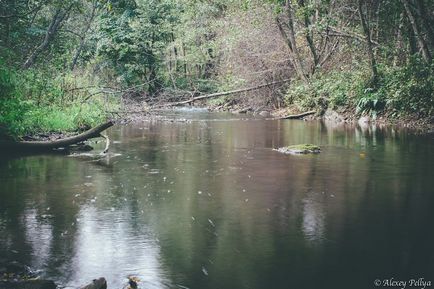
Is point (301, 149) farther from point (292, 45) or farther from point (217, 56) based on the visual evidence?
point (217, 56)

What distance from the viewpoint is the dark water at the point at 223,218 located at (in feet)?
21.1

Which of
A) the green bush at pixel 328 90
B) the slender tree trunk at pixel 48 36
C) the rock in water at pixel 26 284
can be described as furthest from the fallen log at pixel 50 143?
the green bush at pixel 328 90

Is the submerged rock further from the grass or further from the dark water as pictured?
the grass

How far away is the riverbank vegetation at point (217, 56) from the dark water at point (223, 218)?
3.91 meters

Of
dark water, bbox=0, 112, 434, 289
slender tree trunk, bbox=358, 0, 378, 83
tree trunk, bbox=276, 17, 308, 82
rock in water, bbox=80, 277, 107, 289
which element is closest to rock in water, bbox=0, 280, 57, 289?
rock in water, bbox=80, 277, 107, 289

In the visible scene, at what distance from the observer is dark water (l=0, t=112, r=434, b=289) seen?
6438 mm

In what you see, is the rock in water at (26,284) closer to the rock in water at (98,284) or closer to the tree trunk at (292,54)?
the rock in water at (98,284)

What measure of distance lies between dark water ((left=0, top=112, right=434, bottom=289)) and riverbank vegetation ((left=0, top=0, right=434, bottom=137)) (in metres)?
3.91

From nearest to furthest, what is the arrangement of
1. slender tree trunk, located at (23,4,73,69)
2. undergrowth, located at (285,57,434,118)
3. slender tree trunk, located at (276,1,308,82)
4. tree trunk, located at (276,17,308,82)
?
undergrowth, located at (285,57,434,118) → slender tree trunk, located at (23,4,73,69) → slender tree trunk, located at (276,1,308,82) → tree trunk, located at (276,17,308,82)

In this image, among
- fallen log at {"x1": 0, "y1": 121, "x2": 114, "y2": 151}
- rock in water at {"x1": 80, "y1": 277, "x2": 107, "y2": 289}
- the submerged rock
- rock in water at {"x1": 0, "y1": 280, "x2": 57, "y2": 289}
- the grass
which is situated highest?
the grass

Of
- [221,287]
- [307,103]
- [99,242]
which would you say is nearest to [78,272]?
[99,242]

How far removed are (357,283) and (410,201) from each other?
4284 millimetres

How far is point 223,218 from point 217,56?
3729cm

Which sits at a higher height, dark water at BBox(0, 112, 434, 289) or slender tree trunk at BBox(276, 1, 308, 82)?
slender tree trunk at BBox(276, 1, 308, 82)
